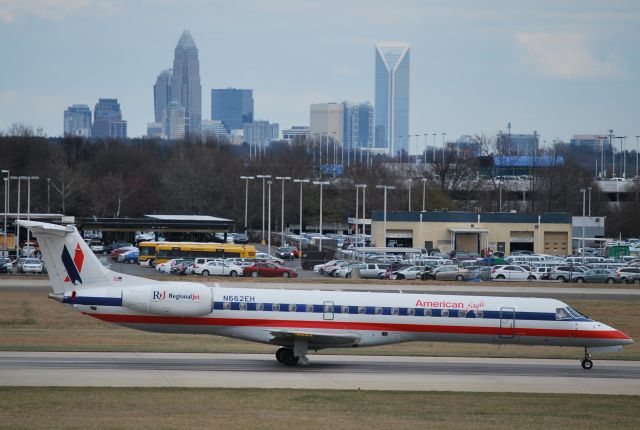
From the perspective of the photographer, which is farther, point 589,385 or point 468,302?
point 468,302

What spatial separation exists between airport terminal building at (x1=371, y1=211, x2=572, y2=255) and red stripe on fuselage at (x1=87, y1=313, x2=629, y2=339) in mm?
62184

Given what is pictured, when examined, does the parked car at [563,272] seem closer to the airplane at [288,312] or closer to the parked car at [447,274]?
the parked car at [447,274]

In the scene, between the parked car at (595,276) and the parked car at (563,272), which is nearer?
the parked car at (595,276)

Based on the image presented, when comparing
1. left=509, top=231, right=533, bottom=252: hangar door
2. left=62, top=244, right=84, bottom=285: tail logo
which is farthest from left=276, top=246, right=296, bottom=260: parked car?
left=62, top=244, right=84, bottom=285: tail logo

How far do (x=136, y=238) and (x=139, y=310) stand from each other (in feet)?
241

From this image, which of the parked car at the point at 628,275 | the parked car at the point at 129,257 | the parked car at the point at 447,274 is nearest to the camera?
the parked car at the point at 447,274

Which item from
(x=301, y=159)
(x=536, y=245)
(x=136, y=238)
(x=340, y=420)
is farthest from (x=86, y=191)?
(x=340, y=420)

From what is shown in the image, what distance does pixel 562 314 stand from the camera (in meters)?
35.6

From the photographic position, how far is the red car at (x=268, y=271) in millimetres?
71125

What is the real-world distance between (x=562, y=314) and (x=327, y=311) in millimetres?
8151

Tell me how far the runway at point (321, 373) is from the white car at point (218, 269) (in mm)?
34942

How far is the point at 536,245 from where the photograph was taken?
101250 mm

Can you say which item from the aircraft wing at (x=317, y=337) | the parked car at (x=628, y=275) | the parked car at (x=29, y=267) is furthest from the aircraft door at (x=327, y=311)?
the parked car at (x=628, y=275)

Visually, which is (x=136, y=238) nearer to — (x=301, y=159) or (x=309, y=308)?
(x=301, y=159)
